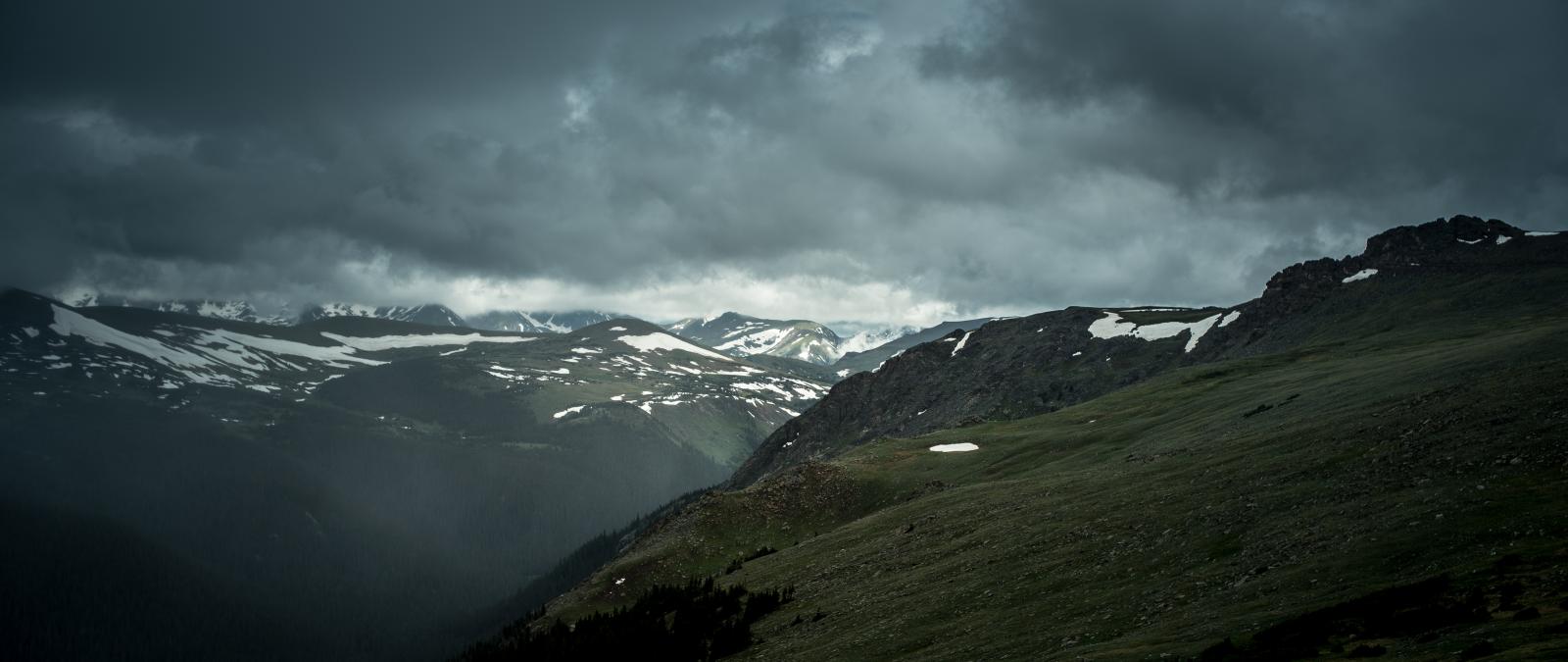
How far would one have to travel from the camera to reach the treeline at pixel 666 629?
51531mm

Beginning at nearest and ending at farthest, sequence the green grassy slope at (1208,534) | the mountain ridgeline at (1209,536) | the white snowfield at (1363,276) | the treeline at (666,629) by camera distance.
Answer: the mountain ridgeline at (1209,536) < the green grassy slope at (1208,534) < the treeline at (666,629) < the white snowfield at (1363,276)

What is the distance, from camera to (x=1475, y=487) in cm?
3300

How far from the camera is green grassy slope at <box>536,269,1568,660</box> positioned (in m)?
26.9

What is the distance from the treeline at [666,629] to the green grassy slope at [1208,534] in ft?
7.75

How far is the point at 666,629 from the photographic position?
59.7 metres

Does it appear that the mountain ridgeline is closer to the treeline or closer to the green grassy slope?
the green grassy slope

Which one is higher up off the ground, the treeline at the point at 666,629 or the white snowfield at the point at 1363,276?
the white snowfield at the point at 1363,276

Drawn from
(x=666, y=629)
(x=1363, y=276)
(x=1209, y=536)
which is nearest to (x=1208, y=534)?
(x=1209, y=536)

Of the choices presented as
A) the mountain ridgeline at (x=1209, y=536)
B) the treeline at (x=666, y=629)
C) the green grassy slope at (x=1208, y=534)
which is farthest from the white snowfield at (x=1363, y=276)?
the treeline at (x=666, y=629)

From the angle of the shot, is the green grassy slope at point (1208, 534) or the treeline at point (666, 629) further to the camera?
the treeline at point (666, 629)

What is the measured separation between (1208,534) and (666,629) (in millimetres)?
36752

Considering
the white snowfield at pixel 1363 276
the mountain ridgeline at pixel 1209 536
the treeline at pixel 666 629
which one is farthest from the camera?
the white snowfield at pixel 1363 276

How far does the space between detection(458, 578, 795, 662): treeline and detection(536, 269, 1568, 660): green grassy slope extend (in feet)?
7.75

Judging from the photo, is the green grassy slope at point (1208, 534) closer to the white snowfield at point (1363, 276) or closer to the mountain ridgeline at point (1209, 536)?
the mountain ridgeline at point (1209, 536)
